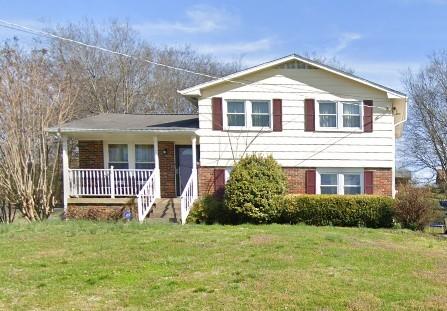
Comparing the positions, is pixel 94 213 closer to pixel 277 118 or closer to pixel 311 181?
pixel 277 118

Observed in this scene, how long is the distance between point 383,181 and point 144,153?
8.98 meters

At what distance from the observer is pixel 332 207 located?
13453mm

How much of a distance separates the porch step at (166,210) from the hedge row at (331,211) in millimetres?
662

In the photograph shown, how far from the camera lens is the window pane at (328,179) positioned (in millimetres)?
15719

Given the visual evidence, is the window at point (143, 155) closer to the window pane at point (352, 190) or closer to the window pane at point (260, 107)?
the window pane at point (260, 107)

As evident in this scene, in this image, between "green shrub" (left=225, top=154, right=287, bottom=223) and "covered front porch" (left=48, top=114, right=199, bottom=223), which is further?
"covered front porch" (left=48, top=114, right=199, bottom=223)

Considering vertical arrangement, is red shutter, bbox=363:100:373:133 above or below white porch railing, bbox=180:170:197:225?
above

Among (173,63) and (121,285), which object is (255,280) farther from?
(173,63)

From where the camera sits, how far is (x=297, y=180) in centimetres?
1562

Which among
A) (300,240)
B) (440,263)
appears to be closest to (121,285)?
(300,240)

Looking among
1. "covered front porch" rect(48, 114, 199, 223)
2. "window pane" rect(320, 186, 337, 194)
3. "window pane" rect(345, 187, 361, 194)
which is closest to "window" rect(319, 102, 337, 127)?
"window pane" rect(320, 186, 337, 194)

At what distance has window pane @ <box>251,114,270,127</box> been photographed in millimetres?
15672

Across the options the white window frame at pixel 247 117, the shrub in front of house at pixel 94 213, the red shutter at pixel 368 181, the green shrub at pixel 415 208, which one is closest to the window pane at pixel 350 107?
the red shutter at pixel 368 181

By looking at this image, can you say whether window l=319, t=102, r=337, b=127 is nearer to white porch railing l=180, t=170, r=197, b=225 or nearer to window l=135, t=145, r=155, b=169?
white porch railing l=180, t=170, r=197, b=225
